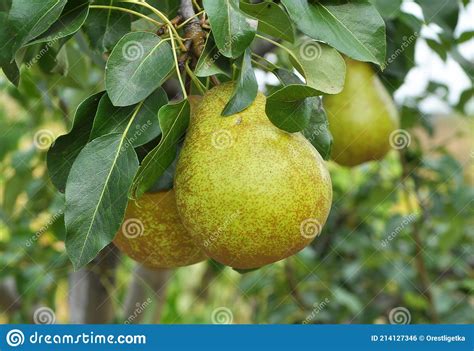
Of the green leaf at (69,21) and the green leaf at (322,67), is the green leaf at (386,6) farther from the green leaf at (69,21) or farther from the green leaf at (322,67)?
the green leaf at (69,21)

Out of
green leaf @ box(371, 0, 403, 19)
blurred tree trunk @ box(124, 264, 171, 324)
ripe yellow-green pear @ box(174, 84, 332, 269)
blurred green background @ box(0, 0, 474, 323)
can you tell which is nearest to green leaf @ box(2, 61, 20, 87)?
ripe yellow-green pear @ box(174, 84, 332, 269)

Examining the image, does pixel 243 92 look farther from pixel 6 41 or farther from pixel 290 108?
pixel 6 41

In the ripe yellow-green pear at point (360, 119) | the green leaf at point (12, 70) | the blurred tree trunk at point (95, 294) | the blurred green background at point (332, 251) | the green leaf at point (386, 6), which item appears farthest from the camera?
the blurred green background at point (332, 251)

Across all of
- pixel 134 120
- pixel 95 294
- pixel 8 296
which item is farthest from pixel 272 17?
pixel 8 296

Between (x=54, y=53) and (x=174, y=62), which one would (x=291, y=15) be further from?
(x=54, y=53)

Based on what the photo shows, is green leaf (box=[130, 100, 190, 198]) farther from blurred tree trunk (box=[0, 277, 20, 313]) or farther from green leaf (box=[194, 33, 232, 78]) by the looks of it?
blurred tree trunk (box=[0, 277, 20, 313])

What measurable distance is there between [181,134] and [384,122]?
562mm

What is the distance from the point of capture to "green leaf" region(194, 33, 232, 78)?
2.77 feet

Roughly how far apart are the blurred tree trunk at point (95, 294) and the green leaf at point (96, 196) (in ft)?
2.58

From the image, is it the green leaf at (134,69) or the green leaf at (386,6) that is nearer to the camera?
the green leaf at (134,69)

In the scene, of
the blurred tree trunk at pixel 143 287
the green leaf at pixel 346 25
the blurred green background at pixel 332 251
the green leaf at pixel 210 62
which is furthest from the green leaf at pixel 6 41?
A: the blurred tree trunk at pixel 143 287

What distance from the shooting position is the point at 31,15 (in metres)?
0.84

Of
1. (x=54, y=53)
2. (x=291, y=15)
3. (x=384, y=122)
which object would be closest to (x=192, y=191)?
(x=291, y=15)

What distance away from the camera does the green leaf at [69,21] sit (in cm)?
83
